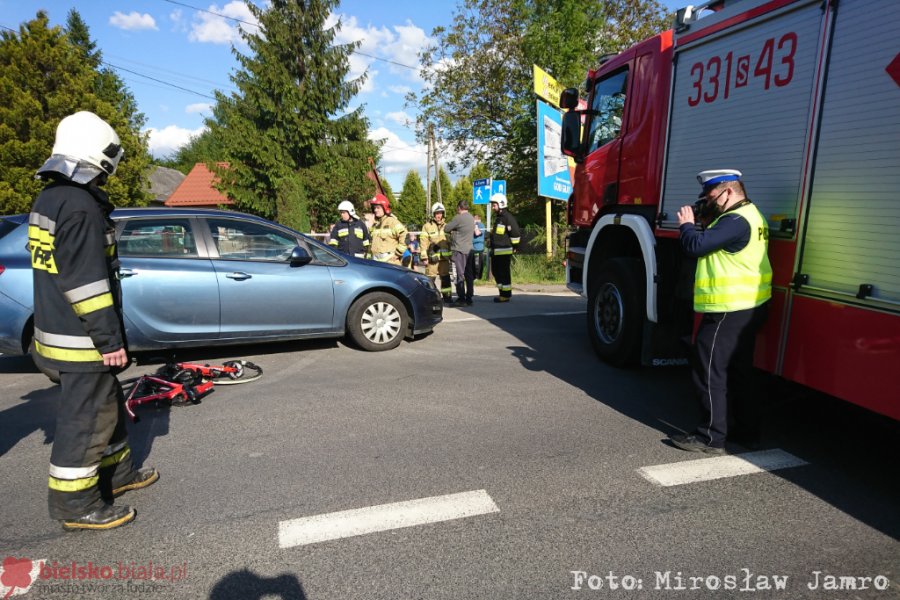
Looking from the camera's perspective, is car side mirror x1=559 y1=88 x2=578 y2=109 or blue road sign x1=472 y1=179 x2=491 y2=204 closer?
car side mirror x1=559 y1=88 x2=578 y2=109

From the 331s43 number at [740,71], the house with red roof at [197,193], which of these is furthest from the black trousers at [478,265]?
the house with red roof at [197,193]

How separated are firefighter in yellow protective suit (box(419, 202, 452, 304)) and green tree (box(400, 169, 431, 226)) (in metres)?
52.3

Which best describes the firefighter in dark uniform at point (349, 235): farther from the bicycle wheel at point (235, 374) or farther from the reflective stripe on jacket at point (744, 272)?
the reflective stripe on jacket at point (744, 272)

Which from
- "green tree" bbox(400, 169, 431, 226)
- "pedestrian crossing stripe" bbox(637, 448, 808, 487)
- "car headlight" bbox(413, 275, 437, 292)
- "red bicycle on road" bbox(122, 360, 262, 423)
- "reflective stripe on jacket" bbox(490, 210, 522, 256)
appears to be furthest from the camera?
"green tree" bbox(400, 169, 431, 226)

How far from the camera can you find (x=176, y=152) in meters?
70.8

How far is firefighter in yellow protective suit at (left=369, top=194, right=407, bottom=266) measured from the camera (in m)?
8.77

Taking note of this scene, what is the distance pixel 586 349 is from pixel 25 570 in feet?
17.2

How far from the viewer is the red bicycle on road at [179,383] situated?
4222mm

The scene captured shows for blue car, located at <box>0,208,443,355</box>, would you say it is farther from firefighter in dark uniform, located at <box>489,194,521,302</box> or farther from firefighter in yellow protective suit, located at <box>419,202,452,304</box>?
firefighter in yellow protective suit, located at <box>419,202,452,304</box>

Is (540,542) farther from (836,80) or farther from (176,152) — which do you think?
(176,152)

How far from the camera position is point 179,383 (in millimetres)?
4410

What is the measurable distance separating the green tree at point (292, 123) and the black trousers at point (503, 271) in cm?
1436

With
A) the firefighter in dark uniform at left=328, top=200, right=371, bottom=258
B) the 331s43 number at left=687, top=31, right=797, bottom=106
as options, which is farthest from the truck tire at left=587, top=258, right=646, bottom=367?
the firefighter in dark uniform at left=328, top=200, right=371, bottom=258

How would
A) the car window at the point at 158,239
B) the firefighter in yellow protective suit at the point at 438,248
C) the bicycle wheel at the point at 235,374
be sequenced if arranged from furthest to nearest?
the firefighter in yellow protective suit at the point at 438,248 → the car window at the point at 158,239 → the bicycle wheel at the point at 235,374
